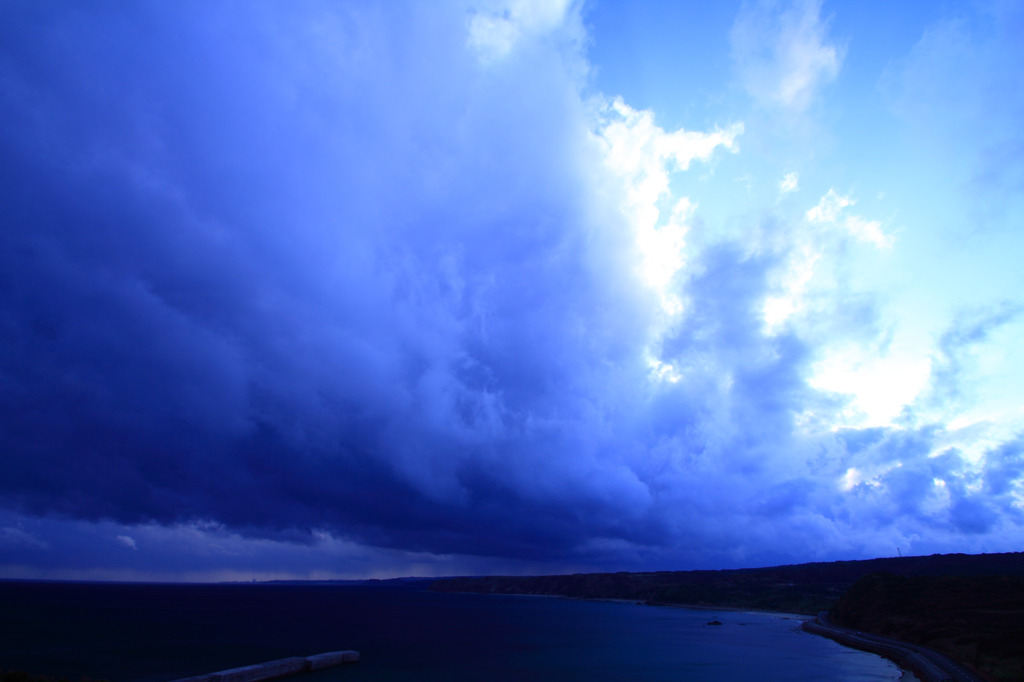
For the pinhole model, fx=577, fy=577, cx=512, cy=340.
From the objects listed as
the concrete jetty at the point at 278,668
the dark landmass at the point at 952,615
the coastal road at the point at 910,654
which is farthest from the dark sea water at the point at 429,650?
the dark landmass at the point at 952,615

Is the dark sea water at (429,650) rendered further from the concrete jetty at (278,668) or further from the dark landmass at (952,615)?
the dark landmass at (952,615)

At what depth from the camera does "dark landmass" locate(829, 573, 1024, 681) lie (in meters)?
66.6

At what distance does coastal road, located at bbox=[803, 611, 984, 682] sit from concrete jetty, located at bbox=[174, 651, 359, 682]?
2653 inches

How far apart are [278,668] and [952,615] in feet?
340

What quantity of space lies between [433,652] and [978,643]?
244ft

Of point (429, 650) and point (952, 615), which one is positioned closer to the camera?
point (429, 650)

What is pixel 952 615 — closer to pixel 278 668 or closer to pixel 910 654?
pixel 910 654

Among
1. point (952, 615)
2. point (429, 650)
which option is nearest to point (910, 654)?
point (952, 615)

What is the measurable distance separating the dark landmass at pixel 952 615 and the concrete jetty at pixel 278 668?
234 feet

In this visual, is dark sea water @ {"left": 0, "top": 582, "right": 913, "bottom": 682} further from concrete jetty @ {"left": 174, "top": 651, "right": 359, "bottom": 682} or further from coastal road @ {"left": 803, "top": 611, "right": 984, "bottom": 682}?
coastal road @ {"left": 803, "top": 611, "right": 984, "bottom": 682}

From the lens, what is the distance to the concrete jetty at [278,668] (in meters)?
55.6

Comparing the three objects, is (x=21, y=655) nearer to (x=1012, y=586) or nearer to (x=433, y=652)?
(x=433, y=652)

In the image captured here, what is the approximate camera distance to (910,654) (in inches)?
3110

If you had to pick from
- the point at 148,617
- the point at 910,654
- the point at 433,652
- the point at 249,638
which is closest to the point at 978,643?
the point at 910,654
